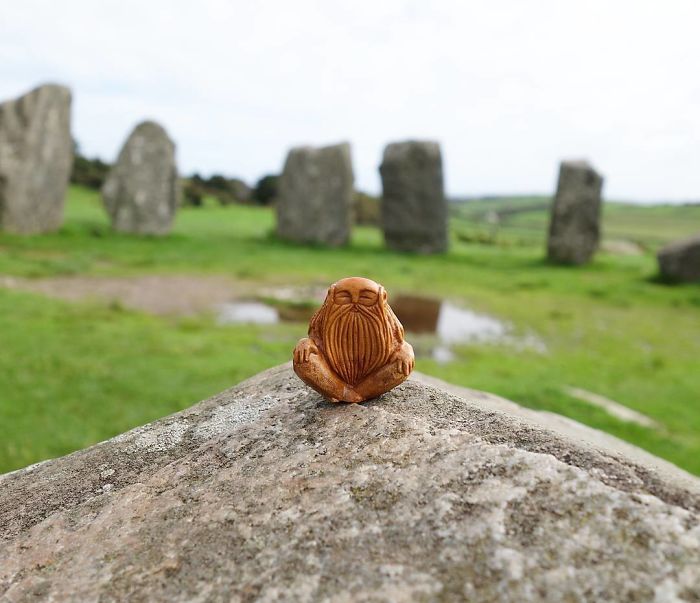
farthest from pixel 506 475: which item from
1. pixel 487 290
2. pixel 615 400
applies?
pixel 487 290

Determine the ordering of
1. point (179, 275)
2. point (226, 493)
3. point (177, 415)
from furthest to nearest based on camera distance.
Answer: point (179, 275), point (177, 415), point (226, 493)

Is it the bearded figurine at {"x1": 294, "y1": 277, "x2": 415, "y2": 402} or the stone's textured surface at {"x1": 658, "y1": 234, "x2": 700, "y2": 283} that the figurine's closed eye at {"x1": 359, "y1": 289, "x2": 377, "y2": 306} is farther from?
the stone's textured surface at {"x1": 658, "y1": 234, "x2": 700, "y2": 283}

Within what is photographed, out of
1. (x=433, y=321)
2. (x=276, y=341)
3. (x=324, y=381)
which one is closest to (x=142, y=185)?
(x=433, y=321)

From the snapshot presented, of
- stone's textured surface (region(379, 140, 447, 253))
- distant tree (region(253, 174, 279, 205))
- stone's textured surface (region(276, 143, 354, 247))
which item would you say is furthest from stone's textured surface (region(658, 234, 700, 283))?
distant tree (region(253, 174, 279, 205))

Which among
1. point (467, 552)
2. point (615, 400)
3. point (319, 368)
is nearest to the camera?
point (467, 552)

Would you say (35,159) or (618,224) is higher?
(35,159)

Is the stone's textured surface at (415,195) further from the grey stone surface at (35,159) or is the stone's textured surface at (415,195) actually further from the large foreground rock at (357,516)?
the large foreground rock at (357,516)

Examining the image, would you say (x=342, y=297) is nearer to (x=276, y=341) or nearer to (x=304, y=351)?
(x=304, y=351)

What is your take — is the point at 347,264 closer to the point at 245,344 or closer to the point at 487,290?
the point at 487,290
